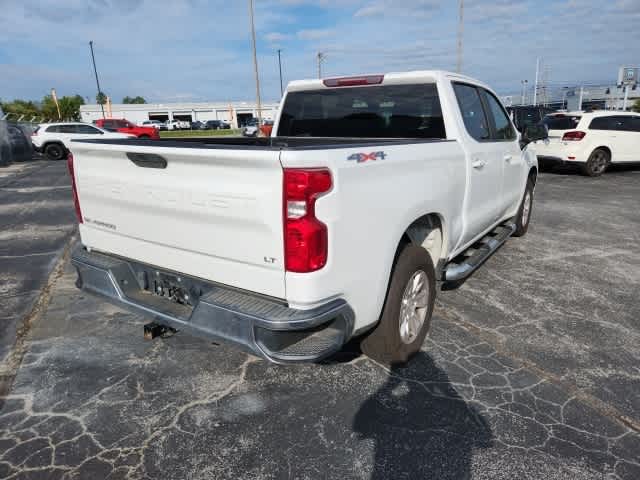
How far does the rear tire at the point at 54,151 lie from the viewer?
1908 centimetres

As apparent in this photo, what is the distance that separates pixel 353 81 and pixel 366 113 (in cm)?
29

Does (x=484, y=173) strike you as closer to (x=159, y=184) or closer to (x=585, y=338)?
(x=585, y=338)

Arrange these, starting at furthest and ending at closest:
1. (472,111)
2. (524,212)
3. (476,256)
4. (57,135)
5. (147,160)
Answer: (57,135)
(524,212)
(476,256)
(472,111)
(147,160)

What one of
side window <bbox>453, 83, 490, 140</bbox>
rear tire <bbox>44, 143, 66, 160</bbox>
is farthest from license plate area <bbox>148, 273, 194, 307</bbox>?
rear tire <bbox>44, 143, 66, 160</bbox>

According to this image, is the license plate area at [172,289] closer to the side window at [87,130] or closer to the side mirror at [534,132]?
the side mirror at [534,132]

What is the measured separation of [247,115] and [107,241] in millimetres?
87980

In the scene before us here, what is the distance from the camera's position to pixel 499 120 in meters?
4.82

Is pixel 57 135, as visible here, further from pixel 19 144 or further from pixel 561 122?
pixel 561 122

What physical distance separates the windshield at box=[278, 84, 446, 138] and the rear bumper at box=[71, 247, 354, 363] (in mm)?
2047

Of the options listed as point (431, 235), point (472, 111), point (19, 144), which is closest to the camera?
point (431, 235)

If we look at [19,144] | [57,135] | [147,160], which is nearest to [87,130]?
[57,135]

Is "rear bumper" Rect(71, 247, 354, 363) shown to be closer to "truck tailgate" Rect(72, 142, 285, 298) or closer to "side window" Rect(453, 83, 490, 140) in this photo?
"truck tailgate" Rect(72, 142, 285, 298)

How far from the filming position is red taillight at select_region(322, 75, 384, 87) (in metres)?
3.92

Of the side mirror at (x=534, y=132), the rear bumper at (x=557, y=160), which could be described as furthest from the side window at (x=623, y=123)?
the side mirror at (x=534, y=132)
